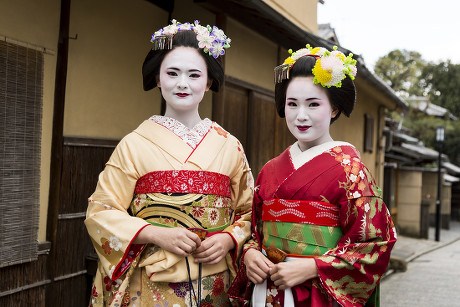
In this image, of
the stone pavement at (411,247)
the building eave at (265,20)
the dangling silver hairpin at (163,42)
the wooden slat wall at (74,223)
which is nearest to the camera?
the dangling silver hairpin at (163,42)

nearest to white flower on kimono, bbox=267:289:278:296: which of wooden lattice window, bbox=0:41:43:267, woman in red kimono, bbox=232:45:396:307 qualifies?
woman in red kimono, bbox=232:45:396:307

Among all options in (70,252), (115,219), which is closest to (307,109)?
(115,219)

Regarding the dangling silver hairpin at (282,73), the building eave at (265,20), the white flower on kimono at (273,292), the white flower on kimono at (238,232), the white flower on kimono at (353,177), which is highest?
the building eave at (265,20)

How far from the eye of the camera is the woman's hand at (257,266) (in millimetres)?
2387

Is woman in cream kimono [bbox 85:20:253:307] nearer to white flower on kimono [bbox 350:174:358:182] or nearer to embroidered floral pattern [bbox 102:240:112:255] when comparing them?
embroidered floral pattern [bbox 102:240:112:255]

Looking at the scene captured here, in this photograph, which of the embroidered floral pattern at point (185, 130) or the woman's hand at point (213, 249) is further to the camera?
the embroidered floral pattern at point (185, 130)

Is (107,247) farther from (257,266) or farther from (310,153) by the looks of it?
(310,153)

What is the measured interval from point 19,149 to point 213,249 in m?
1.96

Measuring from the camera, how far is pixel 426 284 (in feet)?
31.1

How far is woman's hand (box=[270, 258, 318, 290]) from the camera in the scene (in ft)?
7.50

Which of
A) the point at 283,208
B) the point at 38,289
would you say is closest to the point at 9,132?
the point at 38,289

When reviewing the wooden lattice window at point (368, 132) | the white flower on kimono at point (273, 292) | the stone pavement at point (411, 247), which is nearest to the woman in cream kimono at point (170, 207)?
the white flower on kimono at point (273, 292)

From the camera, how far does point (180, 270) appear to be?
8.09 ft

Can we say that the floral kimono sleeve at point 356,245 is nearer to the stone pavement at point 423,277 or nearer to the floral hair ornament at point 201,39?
the floral hair ornament at point 201,39
